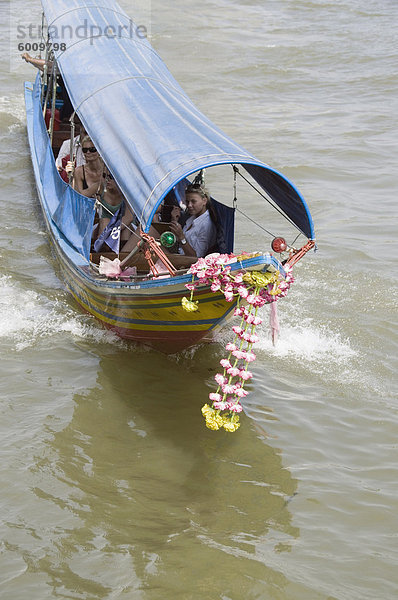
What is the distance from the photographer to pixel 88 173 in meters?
6.91

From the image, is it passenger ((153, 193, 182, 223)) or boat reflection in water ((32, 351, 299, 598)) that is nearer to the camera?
boat reflection in water ((32, 351, 299, 598))

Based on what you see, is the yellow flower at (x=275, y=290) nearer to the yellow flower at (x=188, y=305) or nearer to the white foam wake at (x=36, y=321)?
the yellow flower at (x=188, y=305)

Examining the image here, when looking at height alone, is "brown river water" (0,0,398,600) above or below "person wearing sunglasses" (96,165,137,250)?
below

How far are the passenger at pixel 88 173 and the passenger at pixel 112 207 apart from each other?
10.7 inches

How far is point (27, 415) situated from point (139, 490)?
1137mm

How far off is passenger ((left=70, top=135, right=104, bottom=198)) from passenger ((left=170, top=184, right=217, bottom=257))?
110 centimetres

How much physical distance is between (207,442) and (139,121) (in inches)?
96.4

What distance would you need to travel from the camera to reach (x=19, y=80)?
1405 cm

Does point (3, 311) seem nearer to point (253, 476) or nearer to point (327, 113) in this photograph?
point (253, 476)

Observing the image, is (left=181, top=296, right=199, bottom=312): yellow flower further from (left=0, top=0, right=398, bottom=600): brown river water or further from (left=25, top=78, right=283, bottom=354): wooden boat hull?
(left=0, top=0, right=398, bottom=600): brown river water

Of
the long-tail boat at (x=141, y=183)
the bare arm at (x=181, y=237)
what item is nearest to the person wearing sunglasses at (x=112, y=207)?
the long-tail boat at (x=141, y=183)

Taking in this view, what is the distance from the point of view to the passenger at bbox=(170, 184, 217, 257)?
19.9 ft

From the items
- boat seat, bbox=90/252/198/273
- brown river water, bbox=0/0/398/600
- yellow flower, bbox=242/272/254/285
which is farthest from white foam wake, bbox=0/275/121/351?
yellow flower, bbox=242/272/254/285

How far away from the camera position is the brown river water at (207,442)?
384 centimetres
